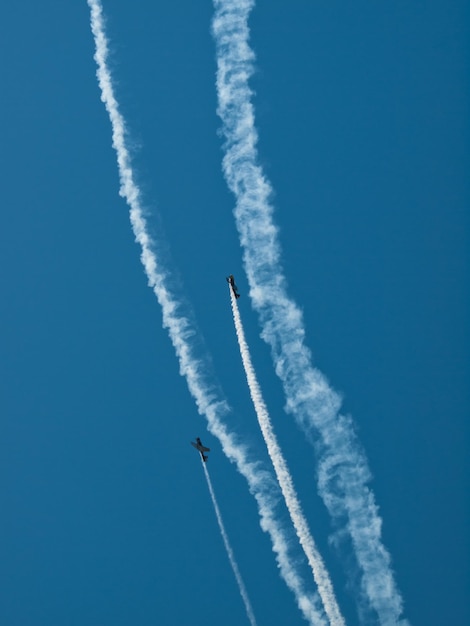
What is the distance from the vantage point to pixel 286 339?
1161 centimetres

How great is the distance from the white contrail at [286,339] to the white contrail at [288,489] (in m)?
0.40

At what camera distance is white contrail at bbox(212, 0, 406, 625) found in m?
11.6

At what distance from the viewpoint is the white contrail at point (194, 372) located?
11938mm

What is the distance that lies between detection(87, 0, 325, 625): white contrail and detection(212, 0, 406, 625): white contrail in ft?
2.97

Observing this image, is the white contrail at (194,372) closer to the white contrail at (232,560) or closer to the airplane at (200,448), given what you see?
the airplane at (200,448)

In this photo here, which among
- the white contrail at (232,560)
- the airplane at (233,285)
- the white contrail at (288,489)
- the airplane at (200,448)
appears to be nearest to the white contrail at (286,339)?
the airplane at (233,285)

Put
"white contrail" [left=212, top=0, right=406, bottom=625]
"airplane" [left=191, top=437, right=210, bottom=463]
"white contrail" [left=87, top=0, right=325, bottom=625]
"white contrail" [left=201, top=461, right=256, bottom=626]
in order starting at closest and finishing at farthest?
"white contrail" [left=212, top=0, right=406, bottom=625]
"white contrail" [left=87, top=0, right=325, bottom=625]
"airplane" [left=191, top=437, right=210, bottom=463]
"white contrail" [left=201, top=461, right=256, bottom=626]

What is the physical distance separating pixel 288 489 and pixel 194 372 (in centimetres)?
226

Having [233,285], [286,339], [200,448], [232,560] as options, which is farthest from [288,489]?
[233,285]

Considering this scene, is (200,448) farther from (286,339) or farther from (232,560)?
(286,339)

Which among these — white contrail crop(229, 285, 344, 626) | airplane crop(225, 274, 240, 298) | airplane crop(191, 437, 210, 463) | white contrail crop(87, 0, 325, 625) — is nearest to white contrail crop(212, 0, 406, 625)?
airplane crop(225, 274, 240, 298)

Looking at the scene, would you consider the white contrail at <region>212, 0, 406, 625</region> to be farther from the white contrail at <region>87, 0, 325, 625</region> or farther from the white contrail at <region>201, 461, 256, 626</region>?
the white contrail at <region>201, 461, 256, 626</region>

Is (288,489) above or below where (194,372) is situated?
below

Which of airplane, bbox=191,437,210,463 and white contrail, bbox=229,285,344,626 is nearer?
white contrail, bbox=229,285,344,626
